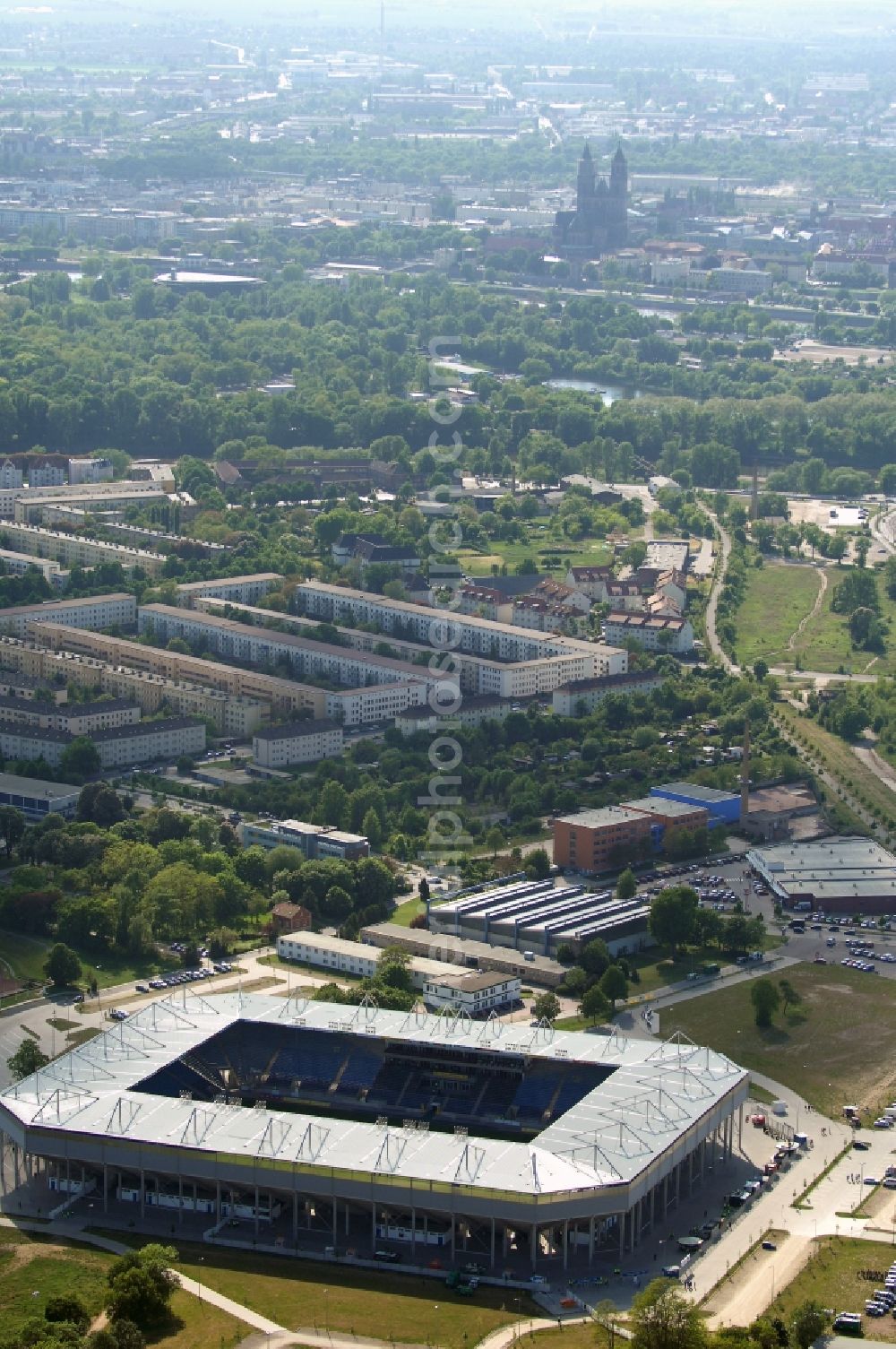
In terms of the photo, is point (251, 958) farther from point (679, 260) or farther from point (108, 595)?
point (679, 260)

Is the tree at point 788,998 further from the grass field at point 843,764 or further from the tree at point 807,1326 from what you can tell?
the tree at point 807,1326

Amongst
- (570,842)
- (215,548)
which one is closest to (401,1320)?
(570,842)

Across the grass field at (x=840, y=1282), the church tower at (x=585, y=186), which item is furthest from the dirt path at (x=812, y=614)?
the church tower at (x=585, y=186)

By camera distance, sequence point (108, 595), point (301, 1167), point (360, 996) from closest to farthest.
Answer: point (301, 1167)
point (360, 996)
point (108, 595)

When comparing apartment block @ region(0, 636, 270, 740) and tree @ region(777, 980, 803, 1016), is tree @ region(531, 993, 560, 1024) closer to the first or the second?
tree @ region(777, 980, 803, 1016)

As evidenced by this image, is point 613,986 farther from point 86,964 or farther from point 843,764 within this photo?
point 843,764

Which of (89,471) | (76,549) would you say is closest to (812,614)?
(76,549)

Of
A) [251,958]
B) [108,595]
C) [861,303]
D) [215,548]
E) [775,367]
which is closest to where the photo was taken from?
[251,958]
